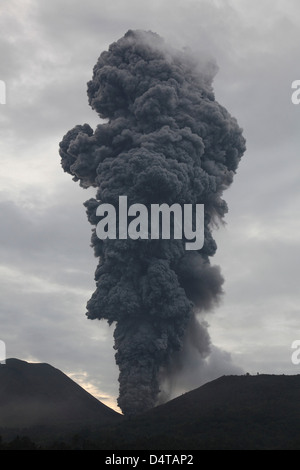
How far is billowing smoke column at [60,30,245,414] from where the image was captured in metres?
67.1

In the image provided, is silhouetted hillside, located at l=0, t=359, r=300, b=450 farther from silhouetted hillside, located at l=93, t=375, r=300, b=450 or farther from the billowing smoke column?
the billowing smoke column

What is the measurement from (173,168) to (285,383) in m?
24.9

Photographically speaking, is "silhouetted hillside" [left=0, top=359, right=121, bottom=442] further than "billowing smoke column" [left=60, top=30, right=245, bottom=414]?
Yes

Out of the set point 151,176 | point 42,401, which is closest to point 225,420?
point 151,176

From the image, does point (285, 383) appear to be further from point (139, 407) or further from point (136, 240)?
point (136, 240)

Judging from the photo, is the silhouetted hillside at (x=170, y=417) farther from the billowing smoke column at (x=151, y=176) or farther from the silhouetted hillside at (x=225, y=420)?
the billowing smoke column at (x=151, y=176)

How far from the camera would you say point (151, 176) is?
66.9 meters

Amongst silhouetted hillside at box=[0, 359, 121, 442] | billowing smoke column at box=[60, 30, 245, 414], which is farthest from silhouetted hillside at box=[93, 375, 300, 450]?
silhouetted hillside at box=[0, 359, 121, 442]

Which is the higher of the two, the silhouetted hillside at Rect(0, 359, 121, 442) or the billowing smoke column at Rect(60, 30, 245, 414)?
the billowing smoke column at Rect(60, 30, 245, 414)

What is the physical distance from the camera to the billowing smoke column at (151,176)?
6706 cm

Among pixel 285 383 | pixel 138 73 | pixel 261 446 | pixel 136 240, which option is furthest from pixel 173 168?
pixel 261 446

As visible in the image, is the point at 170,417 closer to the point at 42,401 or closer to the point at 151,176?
the point at 151,176
